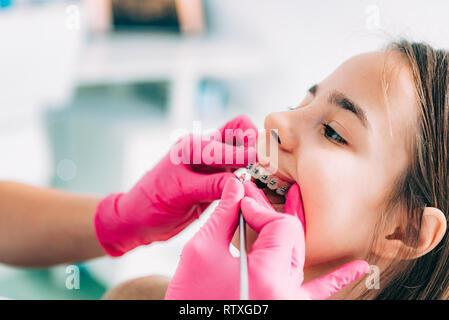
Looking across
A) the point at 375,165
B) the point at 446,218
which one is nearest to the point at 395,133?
the point at 375,165

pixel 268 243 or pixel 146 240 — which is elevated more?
pixel 268 243

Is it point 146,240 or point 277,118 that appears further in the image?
point 146,240

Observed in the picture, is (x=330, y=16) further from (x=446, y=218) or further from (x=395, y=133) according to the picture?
(x=446, y=218)

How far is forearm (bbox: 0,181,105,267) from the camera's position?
45.5 inches

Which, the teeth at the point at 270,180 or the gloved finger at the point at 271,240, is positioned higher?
the teeth at the point at 270,180

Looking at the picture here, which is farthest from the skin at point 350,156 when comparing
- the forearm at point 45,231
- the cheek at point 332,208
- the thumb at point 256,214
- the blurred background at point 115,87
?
the blurred background at point 115,87

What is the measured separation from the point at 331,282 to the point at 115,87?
169cm

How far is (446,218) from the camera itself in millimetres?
846

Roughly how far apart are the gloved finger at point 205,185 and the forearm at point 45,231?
1.06ft

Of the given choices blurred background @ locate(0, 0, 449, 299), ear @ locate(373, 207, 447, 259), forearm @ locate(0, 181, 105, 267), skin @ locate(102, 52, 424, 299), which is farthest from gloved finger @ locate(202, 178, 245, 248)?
blurred background @ locate(0, 0, 449, 299)

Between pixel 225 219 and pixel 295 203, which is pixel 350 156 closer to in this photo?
pixel 295 203

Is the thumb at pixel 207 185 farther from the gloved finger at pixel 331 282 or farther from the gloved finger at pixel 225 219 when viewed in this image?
the gloved finger at pixel 331 282

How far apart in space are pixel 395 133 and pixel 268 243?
329 mm

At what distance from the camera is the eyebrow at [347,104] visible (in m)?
0.82
